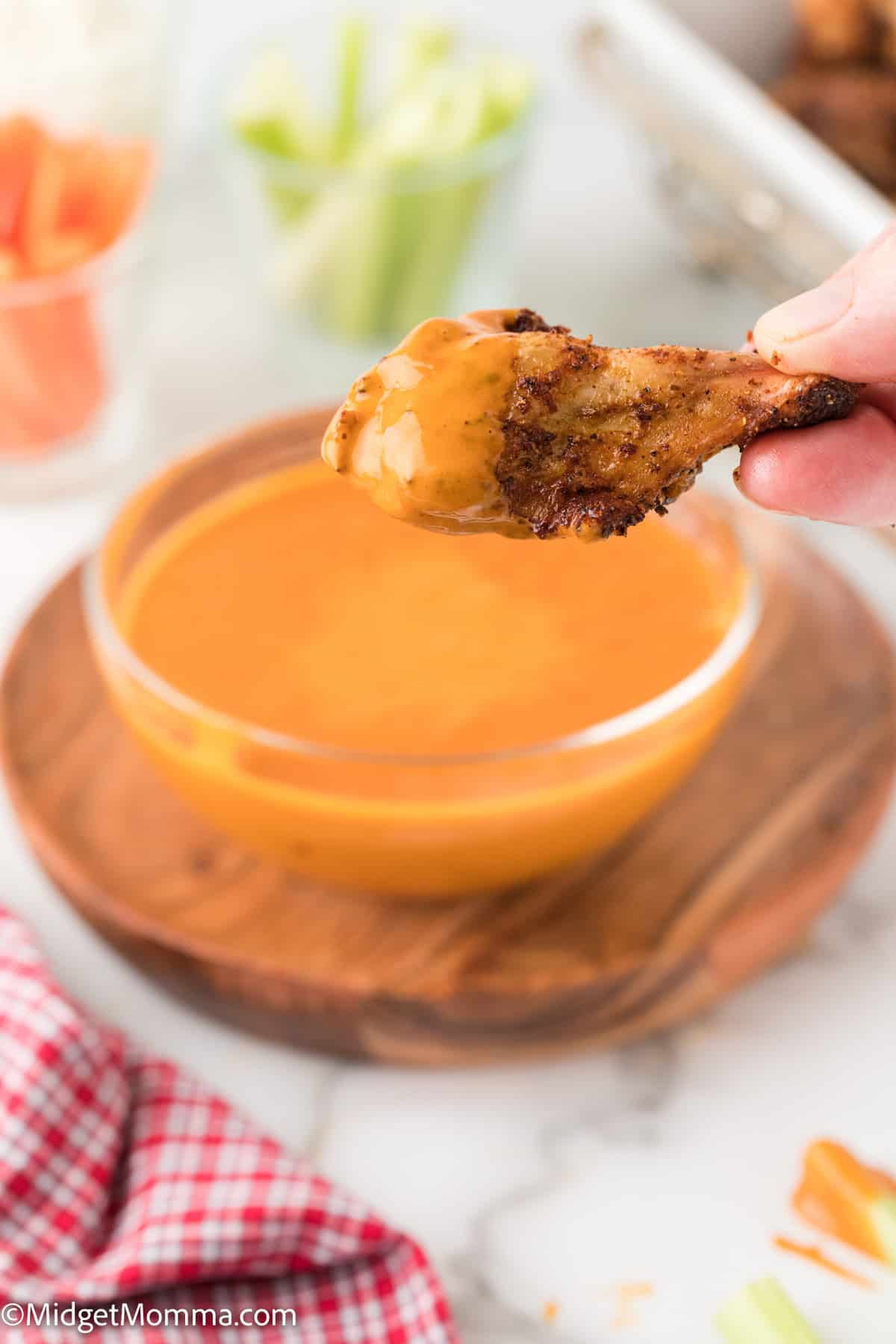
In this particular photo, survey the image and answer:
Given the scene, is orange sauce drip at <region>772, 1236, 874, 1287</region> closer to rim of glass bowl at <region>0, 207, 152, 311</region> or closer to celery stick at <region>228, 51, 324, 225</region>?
rim of glass bowl at <region>0, 207, 152, 311</region>

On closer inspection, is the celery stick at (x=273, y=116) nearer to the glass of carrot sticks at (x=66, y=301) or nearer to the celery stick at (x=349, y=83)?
the celery stick at (x=349, y=83)

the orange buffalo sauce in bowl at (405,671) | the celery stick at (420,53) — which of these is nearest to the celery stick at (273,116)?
the celery stick at (420,53)

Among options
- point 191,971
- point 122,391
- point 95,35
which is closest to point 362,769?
point 191,971

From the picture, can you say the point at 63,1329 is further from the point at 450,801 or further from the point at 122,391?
the point at 122,391

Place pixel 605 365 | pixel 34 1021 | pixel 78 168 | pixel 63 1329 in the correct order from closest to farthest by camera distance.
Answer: pixel 605 365 < pixel 63 1329 < pixel 34 1021 < pixel 78 168

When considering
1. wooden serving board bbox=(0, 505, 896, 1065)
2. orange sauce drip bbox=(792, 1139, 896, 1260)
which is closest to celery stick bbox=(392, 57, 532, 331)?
wooden serving board bbox=(0, 505, 896, 1065)

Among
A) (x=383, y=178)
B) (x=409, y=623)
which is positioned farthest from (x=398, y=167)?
(x=409, y=623)
